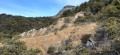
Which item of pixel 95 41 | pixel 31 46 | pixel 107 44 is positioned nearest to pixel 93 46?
pixel 95 41

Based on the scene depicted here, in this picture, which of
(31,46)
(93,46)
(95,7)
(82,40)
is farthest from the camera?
(95,7)

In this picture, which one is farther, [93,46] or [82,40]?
[82,40]

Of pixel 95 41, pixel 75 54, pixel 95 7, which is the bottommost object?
pixel 75 54

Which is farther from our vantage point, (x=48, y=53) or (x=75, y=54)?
(x=48, y=53)

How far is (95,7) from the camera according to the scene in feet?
82.7

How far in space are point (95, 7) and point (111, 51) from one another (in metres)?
18.6

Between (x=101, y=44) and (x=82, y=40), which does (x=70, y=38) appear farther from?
(x=101, y=44)

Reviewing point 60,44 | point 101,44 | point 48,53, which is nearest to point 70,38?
point 60,44

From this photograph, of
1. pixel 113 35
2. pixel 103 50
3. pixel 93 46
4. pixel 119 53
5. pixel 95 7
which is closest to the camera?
pixel 119 53

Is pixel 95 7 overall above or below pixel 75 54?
above

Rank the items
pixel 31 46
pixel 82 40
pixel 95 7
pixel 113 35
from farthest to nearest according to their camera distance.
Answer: pixel 95 7, pixel 31 46, pixel 82 40, pixel 113 35

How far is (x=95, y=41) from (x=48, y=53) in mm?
4637

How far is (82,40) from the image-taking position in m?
12.5

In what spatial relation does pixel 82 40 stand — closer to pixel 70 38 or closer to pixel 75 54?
pixel 70 38
